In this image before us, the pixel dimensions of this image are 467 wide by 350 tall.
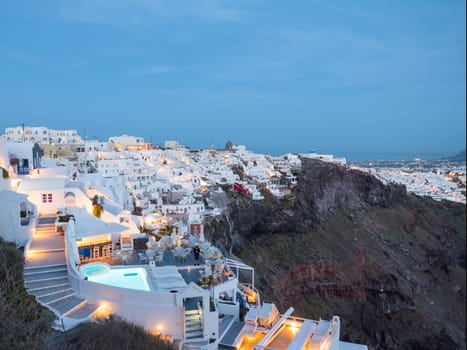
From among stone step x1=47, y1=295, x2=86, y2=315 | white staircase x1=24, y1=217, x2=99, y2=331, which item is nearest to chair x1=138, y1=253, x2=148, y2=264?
white staircase x1=24, y1=217, x2=99, y2=331

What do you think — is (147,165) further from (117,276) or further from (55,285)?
(55,285)

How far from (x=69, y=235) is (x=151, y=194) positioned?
15.5 m

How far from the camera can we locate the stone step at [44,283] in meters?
9.53

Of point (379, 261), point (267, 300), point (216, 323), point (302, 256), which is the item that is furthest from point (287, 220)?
point (216, 323)

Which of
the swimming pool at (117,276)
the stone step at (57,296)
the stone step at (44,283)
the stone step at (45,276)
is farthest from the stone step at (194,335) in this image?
the stone step at (45,276)

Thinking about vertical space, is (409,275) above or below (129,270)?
below

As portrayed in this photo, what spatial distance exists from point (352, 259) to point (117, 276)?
85.0 ft

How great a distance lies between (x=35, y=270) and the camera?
10367 millimetres

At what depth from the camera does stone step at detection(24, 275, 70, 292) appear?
953cm

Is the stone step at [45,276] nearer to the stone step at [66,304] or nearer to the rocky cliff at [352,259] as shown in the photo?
the stone step at [66,304]

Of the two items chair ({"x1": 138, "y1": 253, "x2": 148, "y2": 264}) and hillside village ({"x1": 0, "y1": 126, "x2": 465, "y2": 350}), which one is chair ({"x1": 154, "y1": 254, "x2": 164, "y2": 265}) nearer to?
hillside village ({"x1": 0, "y1": 126, "x2": 465, "y2": 350})

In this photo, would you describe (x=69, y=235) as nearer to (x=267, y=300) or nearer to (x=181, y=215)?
(x=181, y=215)

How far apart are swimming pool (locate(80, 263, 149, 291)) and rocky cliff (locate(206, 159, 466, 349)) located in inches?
493

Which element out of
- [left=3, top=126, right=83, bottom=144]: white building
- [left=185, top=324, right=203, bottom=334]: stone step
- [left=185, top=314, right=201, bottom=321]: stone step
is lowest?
[left=185, top=324, right=203, bottom=334]: stone step
